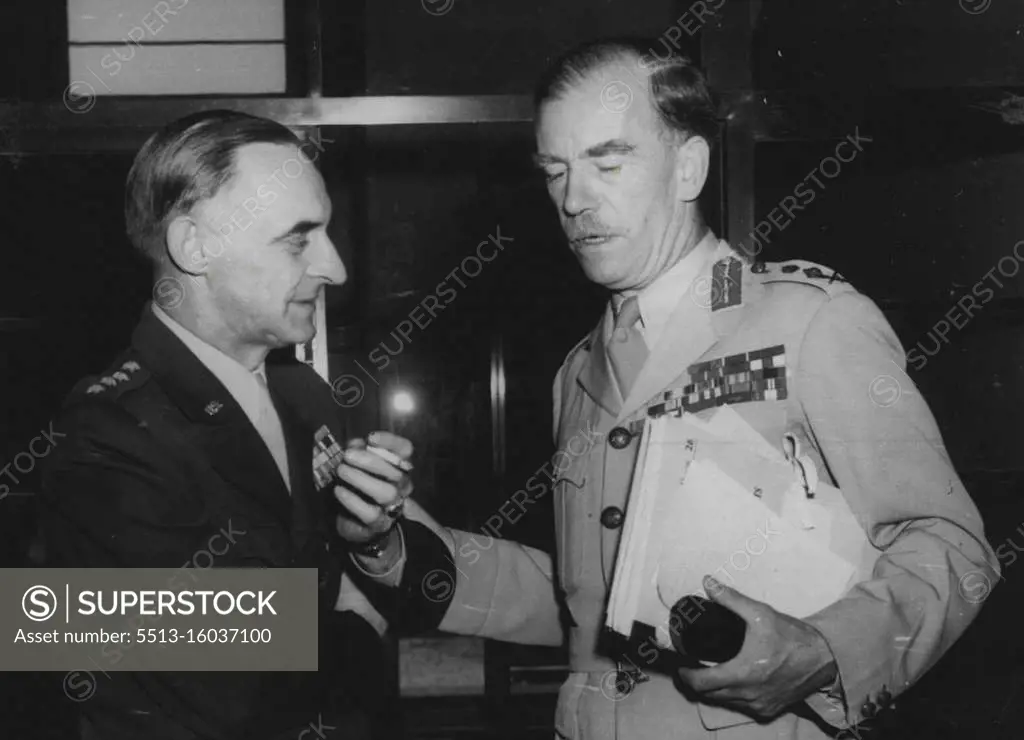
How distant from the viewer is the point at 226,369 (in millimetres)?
1570

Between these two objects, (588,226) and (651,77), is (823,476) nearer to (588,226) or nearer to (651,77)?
(588,226)

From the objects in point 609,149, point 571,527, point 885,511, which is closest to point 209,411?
point 571,527

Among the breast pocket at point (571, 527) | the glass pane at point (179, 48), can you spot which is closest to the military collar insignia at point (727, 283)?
the breast pocket at point (571, 527)

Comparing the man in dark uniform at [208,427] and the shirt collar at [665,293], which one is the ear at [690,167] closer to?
the shirt collar at [665,293]

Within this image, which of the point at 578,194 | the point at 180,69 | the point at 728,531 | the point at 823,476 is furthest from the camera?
the point at 180,69

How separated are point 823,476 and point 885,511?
0.37ft

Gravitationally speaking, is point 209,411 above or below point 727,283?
below

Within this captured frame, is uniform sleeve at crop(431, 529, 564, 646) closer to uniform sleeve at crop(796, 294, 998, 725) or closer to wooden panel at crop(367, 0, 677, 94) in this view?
uniform sleeve at crop(796, 294, 998, 725)

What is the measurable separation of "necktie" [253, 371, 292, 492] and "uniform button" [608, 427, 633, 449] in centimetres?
53

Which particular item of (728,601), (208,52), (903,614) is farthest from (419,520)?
(208,52)

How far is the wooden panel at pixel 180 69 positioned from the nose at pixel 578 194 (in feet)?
6.55

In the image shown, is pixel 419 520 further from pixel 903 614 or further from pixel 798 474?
pixel 903 614

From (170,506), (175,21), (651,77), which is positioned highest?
(175,21)

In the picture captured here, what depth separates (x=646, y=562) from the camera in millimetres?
1298
